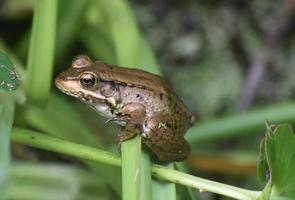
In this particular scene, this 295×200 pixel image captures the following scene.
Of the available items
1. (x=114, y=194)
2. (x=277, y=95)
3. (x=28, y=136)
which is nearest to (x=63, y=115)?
(x=114, y=194)

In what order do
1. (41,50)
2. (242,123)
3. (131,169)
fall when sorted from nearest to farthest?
(131,169) → (41,50) → (242,123)

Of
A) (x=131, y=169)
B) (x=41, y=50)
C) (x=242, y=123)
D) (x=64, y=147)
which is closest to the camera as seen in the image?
(x=131, y=169)

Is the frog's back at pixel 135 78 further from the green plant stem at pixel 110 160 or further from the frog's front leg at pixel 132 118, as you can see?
the green plant stem at pixel 110 160

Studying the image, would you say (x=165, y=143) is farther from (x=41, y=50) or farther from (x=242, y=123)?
(x=242, y=123)

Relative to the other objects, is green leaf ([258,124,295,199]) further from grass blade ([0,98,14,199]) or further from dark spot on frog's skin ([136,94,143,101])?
grass blade ([0,98,14,199])

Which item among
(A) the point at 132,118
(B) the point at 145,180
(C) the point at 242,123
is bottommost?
(B) the point at 145,180

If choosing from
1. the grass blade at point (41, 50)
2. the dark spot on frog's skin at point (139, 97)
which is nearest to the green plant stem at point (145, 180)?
the dark spot on frog's skin at point (139, 97)

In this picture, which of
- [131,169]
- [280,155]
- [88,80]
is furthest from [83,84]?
[280,155]
